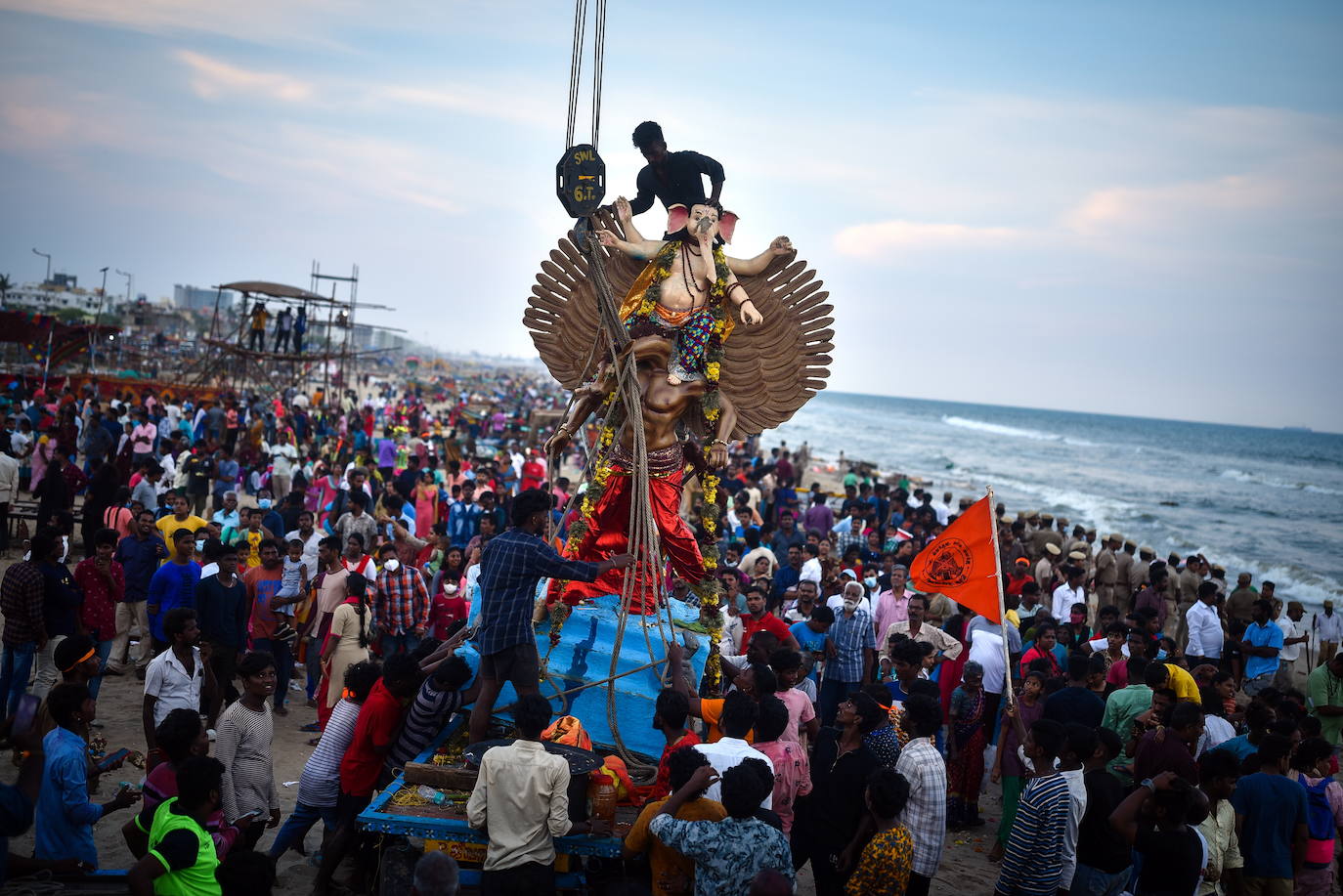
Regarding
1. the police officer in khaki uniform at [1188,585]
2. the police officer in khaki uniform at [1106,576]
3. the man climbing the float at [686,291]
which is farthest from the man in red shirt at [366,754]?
the police officer in khaki uniform at [1106,576]

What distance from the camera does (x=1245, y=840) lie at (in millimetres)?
5562

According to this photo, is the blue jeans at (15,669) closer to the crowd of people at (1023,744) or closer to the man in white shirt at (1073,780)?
the crowd of people at (1023,744)

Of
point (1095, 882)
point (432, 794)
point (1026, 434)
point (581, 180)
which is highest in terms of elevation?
point (1026, 434)

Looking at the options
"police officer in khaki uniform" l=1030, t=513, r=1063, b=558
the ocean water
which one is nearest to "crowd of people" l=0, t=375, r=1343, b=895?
"police officer in khaki uniform" l=1030, t=513, r=1063, b=558

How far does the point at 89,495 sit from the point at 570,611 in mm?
7963

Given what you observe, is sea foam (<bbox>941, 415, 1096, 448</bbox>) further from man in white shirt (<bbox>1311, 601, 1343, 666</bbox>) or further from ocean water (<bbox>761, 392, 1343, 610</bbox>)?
man in white shirt (<bbox>1311, 601, 1343, 666</bbox>)

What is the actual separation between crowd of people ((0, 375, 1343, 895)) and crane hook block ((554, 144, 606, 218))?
2.05 meters

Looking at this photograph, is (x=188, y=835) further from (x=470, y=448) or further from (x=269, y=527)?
(x=470, y=448)

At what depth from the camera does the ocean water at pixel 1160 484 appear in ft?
116

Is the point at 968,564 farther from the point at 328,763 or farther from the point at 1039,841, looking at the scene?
the point at 328,763

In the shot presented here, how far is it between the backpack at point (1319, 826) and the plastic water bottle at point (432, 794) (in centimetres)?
506

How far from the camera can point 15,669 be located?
7.04 m

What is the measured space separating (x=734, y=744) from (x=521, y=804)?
3.56 ft

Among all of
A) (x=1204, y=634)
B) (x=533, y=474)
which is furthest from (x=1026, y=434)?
(x=1204, y=634)
